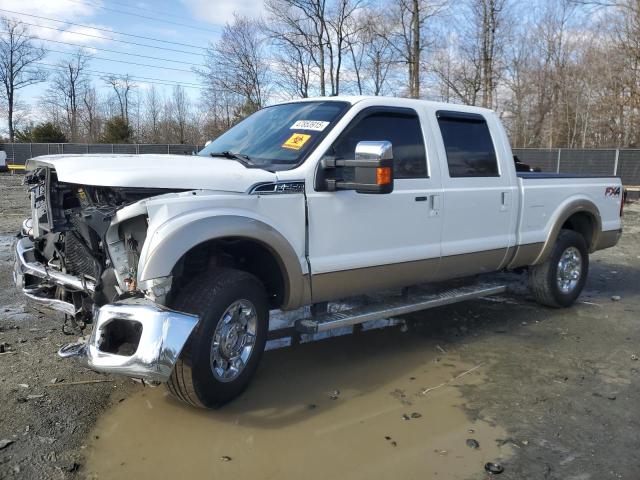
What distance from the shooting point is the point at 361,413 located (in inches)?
150

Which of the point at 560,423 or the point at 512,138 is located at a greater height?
the point at 512,138

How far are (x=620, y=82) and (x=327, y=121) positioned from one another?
110 feet

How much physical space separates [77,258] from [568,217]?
4954 millimetres

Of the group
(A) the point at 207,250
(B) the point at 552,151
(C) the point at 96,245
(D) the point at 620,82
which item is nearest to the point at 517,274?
(A) the point at 207,250

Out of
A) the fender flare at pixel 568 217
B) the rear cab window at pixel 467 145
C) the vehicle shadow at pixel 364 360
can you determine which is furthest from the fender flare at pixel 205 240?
the fender flare at pixel 568 217

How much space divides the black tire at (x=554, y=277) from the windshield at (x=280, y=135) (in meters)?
3.15

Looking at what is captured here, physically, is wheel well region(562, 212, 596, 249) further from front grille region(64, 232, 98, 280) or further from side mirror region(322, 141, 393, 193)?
front grille region(64, 232, 98, 280)

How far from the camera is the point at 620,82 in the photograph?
32.3 metres

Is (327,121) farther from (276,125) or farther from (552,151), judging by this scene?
→ (552,151)

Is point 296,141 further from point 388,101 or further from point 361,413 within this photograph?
point 361,413

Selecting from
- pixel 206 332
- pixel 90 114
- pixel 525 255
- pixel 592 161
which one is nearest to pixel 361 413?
pixel 206 332

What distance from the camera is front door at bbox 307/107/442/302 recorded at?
4.08 meters

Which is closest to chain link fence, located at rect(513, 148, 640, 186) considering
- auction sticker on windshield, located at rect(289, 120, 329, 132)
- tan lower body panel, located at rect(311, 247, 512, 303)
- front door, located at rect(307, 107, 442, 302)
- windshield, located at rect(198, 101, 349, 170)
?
tan lower body panel, located at rect(311, 247, 512, 303)

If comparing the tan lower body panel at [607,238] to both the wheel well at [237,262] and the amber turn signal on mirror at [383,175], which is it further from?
the wheel well at [237,262]
